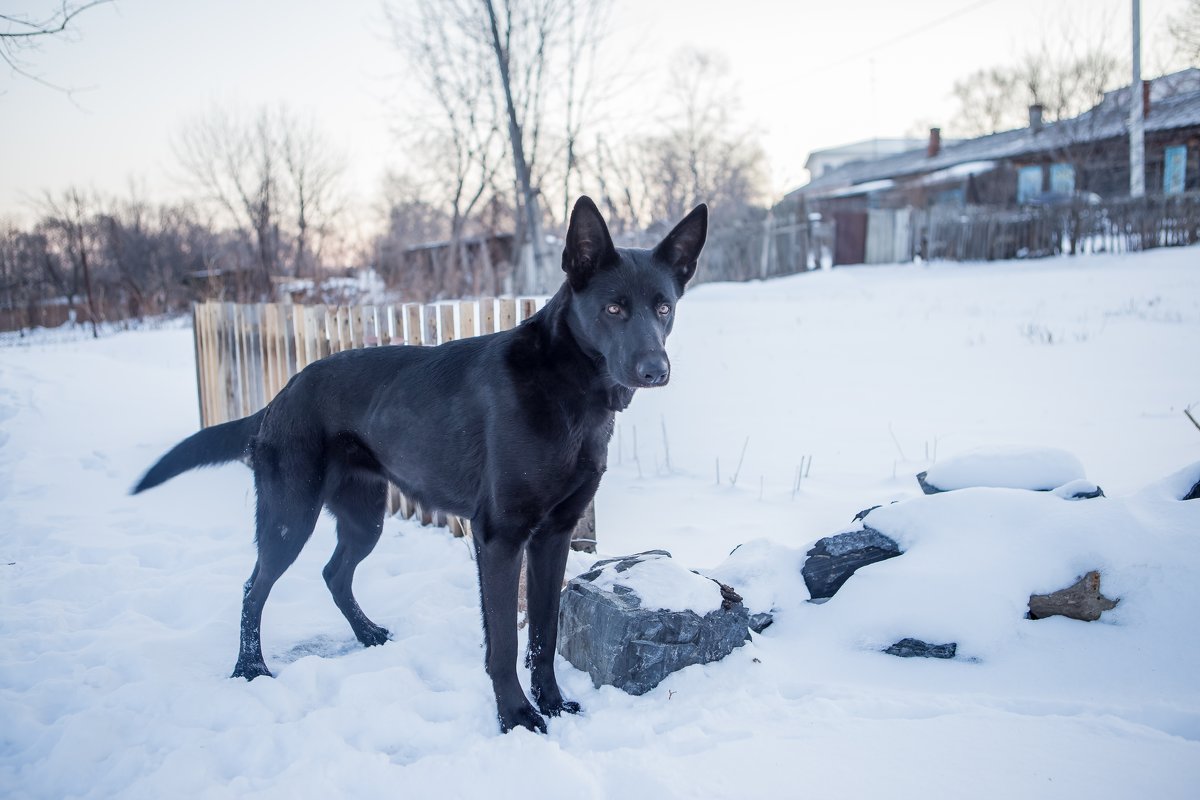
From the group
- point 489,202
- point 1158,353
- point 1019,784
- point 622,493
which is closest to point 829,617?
point 1019,784

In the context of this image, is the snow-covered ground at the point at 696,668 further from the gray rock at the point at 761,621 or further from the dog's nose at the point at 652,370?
the dog's nose at the point at 652,370

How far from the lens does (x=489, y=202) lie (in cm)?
1953

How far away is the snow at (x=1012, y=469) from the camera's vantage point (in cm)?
341

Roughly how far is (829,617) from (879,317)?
910 centimetres

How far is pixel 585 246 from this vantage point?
2451 millimetres

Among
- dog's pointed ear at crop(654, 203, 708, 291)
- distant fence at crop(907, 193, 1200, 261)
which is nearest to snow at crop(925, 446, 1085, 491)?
dog's pointed ear at crop(654, 203, 708, 291)

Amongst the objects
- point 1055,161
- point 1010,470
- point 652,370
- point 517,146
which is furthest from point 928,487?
point 1055,161

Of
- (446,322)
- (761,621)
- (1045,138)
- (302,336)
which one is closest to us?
(761,621)

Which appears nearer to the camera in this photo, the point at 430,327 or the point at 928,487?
the point at 928,487

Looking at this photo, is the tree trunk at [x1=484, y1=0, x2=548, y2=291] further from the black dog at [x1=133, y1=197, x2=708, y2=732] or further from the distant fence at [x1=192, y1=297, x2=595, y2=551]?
the black dog at [x1=133, y1=197, x2=708, y2=732]

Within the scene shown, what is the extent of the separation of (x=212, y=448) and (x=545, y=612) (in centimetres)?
170

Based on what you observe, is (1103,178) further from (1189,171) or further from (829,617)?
(829,617)

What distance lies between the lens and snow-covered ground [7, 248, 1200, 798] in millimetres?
2062

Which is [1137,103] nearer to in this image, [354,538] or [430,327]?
[430,327]
